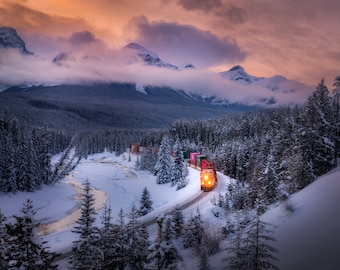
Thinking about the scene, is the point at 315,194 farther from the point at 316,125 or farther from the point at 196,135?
the point at 196,135

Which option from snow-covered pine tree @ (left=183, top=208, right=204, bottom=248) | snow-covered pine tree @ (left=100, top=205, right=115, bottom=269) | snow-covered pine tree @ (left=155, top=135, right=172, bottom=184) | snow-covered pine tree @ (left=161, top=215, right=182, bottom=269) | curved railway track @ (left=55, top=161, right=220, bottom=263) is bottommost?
snow-covered pine tree @ (left=155, top=135, right=172, bottom=184)

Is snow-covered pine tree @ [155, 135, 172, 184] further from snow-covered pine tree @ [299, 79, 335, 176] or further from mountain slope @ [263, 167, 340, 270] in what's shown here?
mountain slope @ [263, 167, 340, 270]

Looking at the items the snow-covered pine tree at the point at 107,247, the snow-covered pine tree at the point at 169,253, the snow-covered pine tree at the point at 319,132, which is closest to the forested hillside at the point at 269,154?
the snow-covered pine tree at the point at 319,132

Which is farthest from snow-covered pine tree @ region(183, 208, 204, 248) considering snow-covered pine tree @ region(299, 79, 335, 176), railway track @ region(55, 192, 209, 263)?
snow-covered pine tree @ region(299, 79, 335, 176)

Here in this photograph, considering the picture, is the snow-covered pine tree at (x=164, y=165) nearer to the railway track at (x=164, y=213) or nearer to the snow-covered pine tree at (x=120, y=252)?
the railway track at (x=164, y=213)

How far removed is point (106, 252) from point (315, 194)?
41.1ft

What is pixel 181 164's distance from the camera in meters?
67.6

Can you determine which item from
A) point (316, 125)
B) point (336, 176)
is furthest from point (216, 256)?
point (316, 125)

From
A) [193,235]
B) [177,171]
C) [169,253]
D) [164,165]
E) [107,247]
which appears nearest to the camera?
[169,253]

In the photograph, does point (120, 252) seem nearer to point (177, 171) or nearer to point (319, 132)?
point (319, 132)

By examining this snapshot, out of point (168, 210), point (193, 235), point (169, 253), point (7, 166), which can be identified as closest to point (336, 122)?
point (168, 210)

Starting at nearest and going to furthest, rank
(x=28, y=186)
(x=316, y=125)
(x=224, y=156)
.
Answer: (x=316, y=125) < (x=28, y=186) < (x=224, y=156)

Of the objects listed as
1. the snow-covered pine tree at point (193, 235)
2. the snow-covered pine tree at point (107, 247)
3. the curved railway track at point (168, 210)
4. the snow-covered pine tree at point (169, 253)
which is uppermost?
the snow-covered pine tree at point (169, 253)

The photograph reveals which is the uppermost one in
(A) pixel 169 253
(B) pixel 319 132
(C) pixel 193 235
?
(B) pixel 319 132
